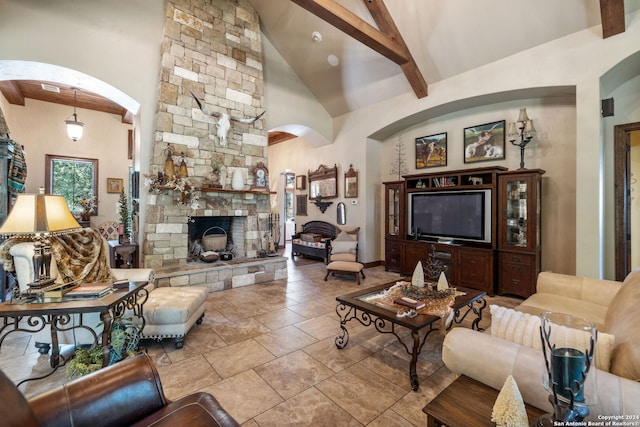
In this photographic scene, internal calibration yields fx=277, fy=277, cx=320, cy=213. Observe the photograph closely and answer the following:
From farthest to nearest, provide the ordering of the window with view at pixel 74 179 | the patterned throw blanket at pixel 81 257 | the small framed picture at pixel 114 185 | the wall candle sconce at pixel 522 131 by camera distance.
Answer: the small framed picture at pixel 114 185 → the window with view at pixel 74 179 → the wall candle sconce at pixel 522 131 → the patterned throw blanket at pixel 81 257

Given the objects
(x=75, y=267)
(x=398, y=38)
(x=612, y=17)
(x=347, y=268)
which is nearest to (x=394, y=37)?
(x=398, y=38)

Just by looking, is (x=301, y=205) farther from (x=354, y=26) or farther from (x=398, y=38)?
(x=354, y=26)

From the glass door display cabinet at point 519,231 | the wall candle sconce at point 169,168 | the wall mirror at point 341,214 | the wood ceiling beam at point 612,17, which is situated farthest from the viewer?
the wall mirror at point 341,214

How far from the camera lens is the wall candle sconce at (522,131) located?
4066 mm

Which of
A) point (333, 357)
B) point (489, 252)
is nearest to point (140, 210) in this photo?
point (333, 357)

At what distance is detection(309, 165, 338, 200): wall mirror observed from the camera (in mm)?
6844

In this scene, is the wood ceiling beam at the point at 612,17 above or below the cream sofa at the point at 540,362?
above

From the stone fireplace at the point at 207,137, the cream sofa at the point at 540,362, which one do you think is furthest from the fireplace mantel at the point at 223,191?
the cream sofa at the point at 540,362

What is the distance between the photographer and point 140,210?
4.28 meters

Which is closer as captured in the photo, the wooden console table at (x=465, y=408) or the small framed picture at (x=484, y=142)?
the wooden console table at (x=465, y=408)

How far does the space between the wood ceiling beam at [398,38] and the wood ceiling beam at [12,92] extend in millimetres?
6080

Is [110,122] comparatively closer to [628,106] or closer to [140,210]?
[140,210]

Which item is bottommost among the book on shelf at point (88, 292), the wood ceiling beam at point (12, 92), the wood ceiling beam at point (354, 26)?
the book on shelf at point (88, 292)

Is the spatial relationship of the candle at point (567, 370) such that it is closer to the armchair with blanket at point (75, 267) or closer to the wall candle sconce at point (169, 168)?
the armchair with blanket at point (75, 267)
